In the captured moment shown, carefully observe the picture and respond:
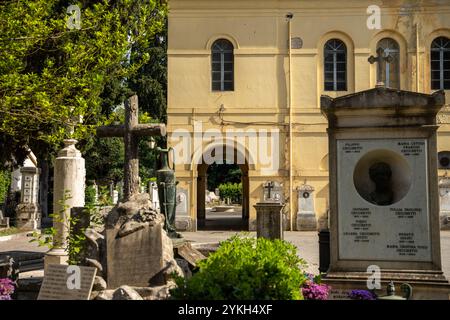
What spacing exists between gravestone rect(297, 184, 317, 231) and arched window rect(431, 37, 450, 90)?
670 centimetres

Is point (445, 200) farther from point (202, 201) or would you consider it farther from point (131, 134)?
point (131, 134)

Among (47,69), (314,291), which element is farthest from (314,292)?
(47,69)

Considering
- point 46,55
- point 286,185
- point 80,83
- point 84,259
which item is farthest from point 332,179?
point 286,185

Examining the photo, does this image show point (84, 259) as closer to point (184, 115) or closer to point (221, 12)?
point (184, 115)

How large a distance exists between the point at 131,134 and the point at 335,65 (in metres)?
14.6

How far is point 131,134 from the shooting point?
26.2 feet

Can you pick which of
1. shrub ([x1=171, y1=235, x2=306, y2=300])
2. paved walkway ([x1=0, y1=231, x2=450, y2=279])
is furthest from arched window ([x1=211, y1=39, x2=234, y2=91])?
shrub ([x1=171, y1=235, x2=306, y2=300])

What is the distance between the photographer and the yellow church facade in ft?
66.6

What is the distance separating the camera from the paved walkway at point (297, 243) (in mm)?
12781

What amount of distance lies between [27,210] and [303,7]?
14369mm

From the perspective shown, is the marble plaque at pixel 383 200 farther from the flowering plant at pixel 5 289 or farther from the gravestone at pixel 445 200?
the gravestone at pixel 445 200

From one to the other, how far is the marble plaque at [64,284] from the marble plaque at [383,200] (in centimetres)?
A: 336

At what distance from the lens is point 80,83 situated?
8156 millimetres

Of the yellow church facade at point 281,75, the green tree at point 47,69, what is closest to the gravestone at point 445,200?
the yellow church facade at point 281,75
